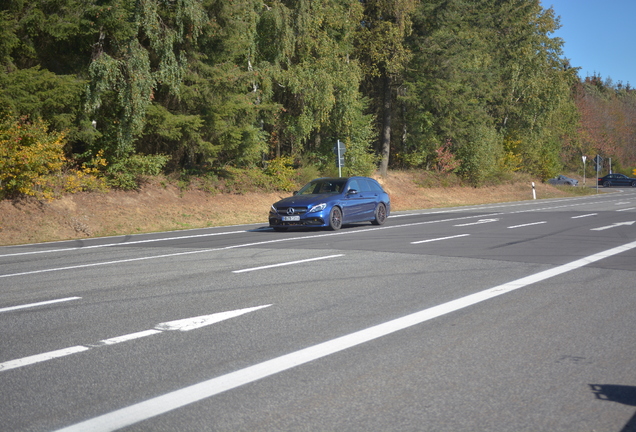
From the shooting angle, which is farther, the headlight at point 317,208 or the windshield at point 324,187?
the windshield at point 324,187

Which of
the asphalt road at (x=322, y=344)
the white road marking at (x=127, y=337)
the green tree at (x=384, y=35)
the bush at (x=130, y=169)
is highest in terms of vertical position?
the green tree at (x=384, y=35)

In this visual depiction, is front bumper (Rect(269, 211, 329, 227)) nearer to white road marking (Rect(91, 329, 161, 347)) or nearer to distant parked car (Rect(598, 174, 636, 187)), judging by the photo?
white road marking (Rect(91, 329, 161, 347))

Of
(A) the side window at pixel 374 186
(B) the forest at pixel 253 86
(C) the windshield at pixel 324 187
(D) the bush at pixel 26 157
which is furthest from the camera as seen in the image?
(B) the forest at pixel 253 86

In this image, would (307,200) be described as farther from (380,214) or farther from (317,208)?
(380,214)

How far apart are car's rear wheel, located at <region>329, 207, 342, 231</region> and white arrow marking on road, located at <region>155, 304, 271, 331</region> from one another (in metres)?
11.0

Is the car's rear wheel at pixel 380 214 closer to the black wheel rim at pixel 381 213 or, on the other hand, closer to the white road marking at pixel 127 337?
the black wheel rim at pixel 381 213

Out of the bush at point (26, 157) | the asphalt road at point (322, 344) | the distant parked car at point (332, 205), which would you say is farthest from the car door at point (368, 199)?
the bush at point (26, 157)

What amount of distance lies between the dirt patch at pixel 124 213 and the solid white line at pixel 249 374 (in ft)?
46.5

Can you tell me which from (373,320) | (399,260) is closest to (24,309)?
(373,320)

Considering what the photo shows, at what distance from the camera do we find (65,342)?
18.4 ft

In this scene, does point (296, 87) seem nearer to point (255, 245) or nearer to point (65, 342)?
point (255, 245)

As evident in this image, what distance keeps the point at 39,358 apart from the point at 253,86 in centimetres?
2505

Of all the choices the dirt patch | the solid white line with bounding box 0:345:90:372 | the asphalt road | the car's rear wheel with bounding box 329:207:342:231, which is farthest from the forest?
the solid white line with bounding box 0:345:90:372

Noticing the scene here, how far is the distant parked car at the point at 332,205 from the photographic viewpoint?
17.5m
